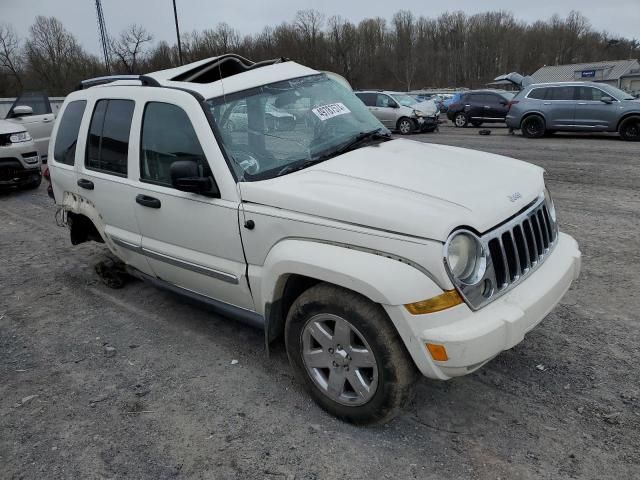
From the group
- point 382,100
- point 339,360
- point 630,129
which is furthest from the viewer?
point 382,100

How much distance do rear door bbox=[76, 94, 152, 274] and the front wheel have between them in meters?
16.8

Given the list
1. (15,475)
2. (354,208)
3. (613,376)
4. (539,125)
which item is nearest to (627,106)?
(539,125)

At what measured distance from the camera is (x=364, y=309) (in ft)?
8.42

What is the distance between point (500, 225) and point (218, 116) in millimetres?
1846

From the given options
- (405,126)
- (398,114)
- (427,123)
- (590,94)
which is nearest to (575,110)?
(590,94)

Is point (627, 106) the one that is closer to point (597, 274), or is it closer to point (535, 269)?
point (597, 274)

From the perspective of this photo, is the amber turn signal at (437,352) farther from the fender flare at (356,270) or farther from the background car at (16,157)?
the background car at (16,157)

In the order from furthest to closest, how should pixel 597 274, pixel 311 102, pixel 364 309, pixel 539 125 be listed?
pixel 539 125 < pixel 597 274 < pixel 311 102 < pixel 364 309

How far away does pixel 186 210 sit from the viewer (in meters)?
3.38

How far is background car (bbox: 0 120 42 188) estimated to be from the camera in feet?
30.6

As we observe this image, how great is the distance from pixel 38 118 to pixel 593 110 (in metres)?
15.1

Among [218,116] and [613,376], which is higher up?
[218,116]

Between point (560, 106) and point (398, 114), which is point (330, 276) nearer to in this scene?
point (560, 106)

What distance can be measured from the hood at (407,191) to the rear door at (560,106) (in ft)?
47.6
